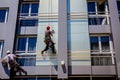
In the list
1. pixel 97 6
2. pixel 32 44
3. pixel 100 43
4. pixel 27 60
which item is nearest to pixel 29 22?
pixel 32 44

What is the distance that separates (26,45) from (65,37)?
8.45ft

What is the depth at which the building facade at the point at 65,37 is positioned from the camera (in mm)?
14000

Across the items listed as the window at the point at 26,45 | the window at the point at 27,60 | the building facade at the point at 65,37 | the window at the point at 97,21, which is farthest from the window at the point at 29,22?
the window at the point at 97,21

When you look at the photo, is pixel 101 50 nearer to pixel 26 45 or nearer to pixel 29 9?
pixel 26 45

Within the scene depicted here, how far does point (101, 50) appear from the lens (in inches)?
582

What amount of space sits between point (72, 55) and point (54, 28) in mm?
2151

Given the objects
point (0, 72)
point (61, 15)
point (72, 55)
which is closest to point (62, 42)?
point (72, 55)

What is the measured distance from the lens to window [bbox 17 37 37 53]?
1520 cm

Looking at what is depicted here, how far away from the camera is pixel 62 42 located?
48.0ft

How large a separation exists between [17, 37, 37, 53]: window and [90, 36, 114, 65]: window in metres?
3.68

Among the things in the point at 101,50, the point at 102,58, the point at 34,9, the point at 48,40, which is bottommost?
the point at 102,58

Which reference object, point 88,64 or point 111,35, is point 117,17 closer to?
point 111,35

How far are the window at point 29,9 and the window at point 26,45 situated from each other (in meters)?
1.88

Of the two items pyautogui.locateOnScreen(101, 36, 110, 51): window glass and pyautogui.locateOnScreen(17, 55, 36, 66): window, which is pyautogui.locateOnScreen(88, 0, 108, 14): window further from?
pyautogui.locateOnScreen(17, 55, 36, 66): window
